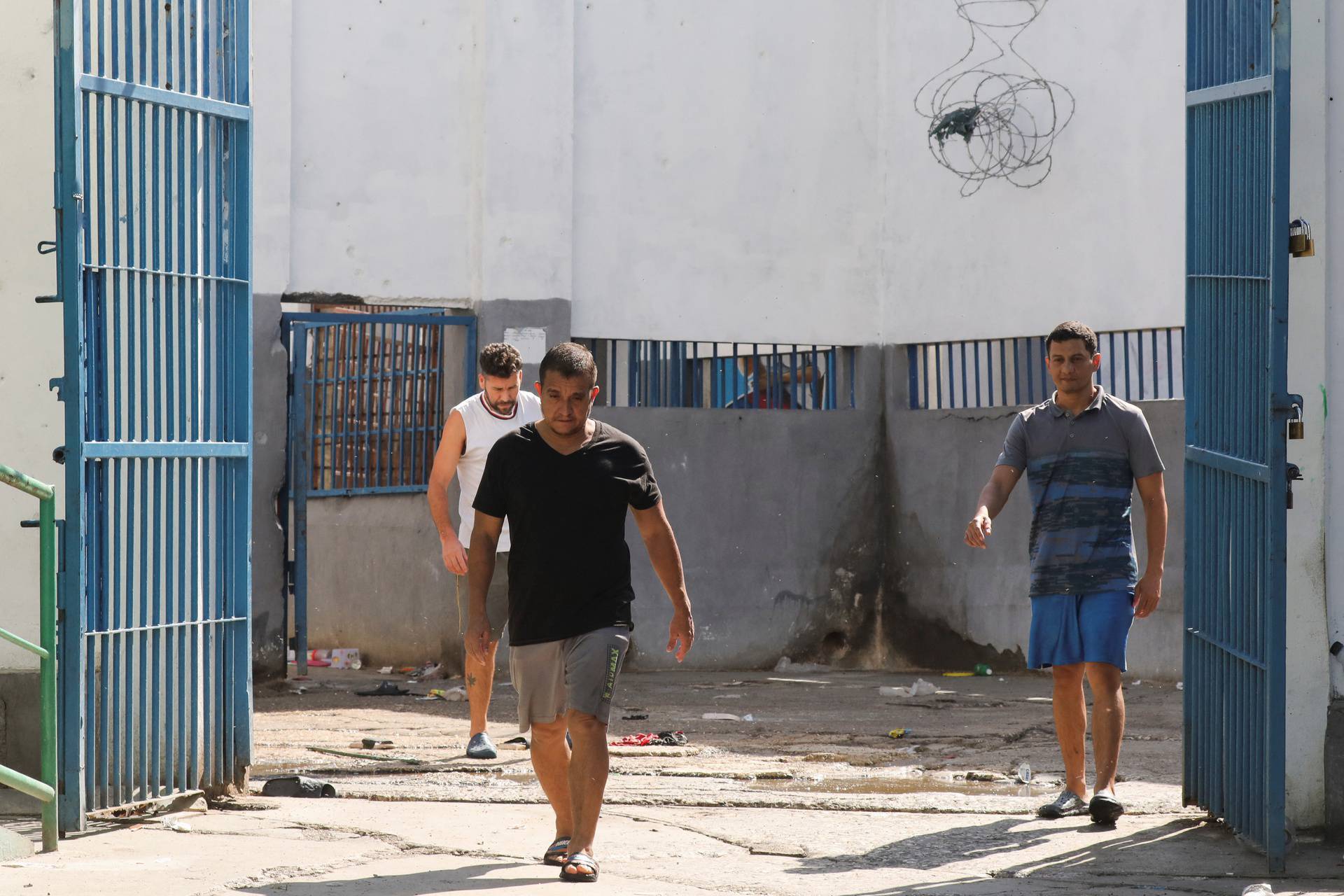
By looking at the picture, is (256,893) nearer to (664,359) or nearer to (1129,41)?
(664,359)

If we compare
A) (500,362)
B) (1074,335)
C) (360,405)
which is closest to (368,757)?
(500,362)

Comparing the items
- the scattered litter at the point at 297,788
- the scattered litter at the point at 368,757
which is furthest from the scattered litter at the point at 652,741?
the scattered litter at the point at 297,788

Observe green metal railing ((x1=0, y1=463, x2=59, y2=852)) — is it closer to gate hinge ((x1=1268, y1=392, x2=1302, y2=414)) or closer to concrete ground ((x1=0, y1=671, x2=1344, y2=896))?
concrete ground ((x1=0, y1=671, x2=1344, y2=896))

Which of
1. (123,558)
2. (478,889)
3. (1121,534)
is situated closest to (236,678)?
(123,558)

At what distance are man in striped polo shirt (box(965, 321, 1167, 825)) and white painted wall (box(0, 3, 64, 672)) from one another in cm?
348

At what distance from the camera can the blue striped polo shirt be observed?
6438 mm

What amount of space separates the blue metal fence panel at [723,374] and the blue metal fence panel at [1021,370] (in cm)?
59

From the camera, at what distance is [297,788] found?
6.91m

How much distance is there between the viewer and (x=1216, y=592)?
20.4ft

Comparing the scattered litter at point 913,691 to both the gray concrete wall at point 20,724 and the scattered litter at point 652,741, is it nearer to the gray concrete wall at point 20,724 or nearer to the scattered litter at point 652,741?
the scattered litter at point 652,741

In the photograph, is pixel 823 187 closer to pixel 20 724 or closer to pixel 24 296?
pixel 24 296

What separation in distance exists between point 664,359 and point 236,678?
6.09 m

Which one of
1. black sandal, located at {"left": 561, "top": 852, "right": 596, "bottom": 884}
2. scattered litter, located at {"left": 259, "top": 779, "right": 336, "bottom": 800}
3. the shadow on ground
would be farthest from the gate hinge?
scattered litter, located at {"left": 259, "top": 779, "right": 336, "bottom": 800}

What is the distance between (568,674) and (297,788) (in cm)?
204
